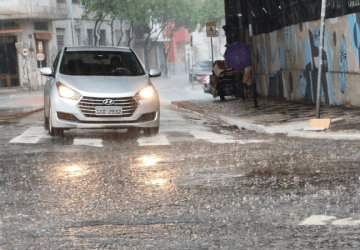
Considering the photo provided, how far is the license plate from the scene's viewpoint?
11.7 m

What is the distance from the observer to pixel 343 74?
1606 centimetres

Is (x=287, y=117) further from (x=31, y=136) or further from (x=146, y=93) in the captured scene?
(x=31, y=136)

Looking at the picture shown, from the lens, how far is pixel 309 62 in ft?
60.2

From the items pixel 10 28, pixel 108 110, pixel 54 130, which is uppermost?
pixel 10 28

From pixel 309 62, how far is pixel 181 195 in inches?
488

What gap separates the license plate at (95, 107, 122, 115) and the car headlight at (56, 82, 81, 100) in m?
0.40

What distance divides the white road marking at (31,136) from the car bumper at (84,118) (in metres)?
0.49

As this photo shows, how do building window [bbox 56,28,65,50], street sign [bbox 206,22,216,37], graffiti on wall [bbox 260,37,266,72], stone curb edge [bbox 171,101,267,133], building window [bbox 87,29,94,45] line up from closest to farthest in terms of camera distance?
1. stone curb edge [bbox 171,101,267,133]
2. graffiti on wall [bbox 260,37,266,72]
3. street sign [bbox 206,22,216,37]
4. building window [bbox 56,28,65,50]
5. building window [bbox 87,29,94,45]

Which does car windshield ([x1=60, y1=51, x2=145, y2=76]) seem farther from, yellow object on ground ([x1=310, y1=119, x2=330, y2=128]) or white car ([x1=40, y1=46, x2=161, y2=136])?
yellow object on ground ([x1=310, y1=119, x2=330, y2=128])

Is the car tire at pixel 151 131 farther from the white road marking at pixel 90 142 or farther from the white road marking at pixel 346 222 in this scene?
the white road marking at pixel 346 222

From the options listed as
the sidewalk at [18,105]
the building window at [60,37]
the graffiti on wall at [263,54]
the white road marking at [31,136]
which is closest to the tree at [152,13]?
the building window at [60,37]

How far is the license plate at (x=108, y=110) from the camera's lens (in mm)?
11664

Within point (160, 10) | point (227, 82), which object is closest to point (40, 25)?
point (160, 10)

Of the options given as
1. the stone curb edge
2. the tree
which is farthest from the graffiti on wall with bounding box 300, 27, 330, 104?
the tree
